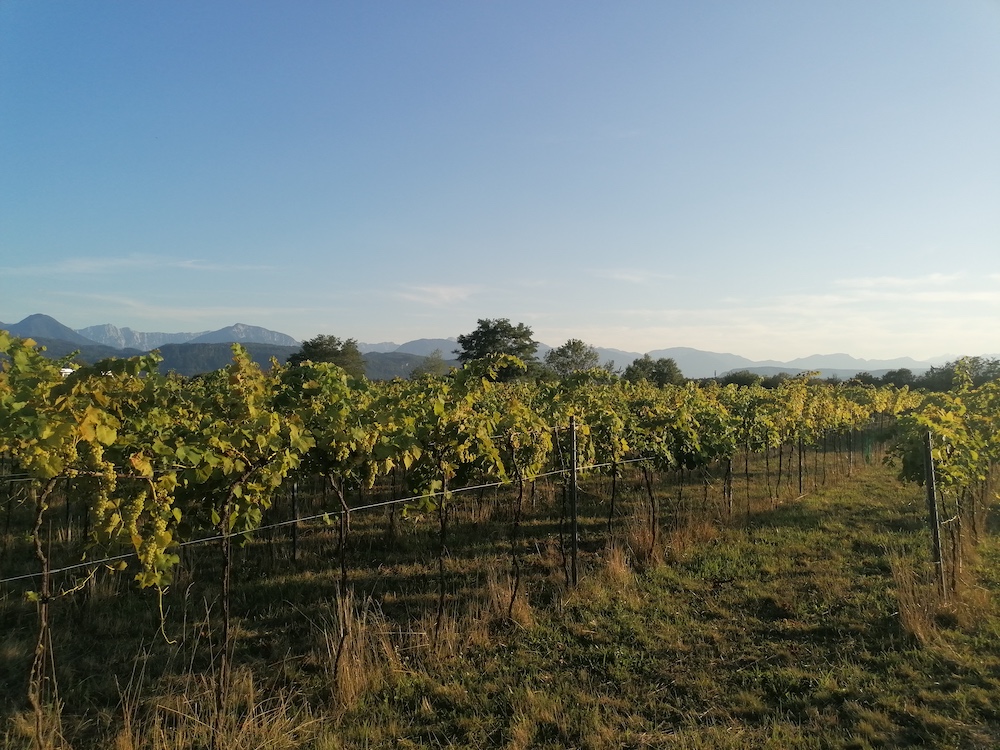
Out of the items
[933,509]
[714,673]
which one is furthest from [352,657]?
[933,509]

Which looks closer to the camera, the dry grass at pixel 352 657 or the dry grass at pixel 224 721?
the dry grass at pixel 224 721

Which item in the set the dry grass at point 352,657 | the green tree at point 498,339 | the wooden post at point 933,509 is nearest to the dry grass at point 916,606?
the wooden post at point 933,509

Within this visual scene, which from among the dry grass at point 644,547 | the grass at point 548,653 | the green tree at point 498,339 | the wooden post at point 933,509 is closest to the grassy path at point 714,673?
the grass at point 548,653

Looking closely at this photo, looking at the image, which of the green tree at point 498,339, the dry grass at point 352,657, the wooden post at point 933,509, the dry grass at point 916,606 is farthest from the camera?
the green tree at point 498,339

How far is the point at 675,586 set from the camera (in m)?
6.08

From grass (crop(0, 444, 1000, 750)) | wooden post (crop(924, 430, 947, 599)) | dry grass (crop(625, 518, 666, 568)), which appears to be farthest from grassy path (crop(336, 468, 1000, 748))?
wooden post (crop(924, 430, 947, 599))

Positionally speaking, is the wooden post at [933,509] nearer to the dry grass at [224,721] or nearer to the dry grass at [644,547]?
the dry grass at [644,547]

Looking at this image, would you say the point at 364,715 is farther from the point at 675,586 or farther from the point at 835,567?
the point at 835,567

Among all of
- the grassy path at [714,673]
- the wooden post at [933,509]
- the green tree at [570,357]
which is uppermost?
the green tree at [570,357]

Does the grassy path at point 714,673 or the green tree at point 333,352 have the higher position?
the green tree at point 333,352

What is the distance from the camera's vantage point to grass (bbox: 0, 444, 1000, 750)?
11.8 feet

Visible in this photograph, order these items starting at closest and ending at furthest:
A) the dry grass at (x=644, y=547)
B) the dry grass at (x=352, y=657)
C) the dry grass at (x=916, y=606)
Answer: the dry grass at (x=352, y=657), the dry grass at (x=916, y=606), the dry grass at (x=644, y=547)

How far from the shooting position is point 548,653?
182 inches

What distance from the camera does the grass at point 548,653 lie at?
3584mm
